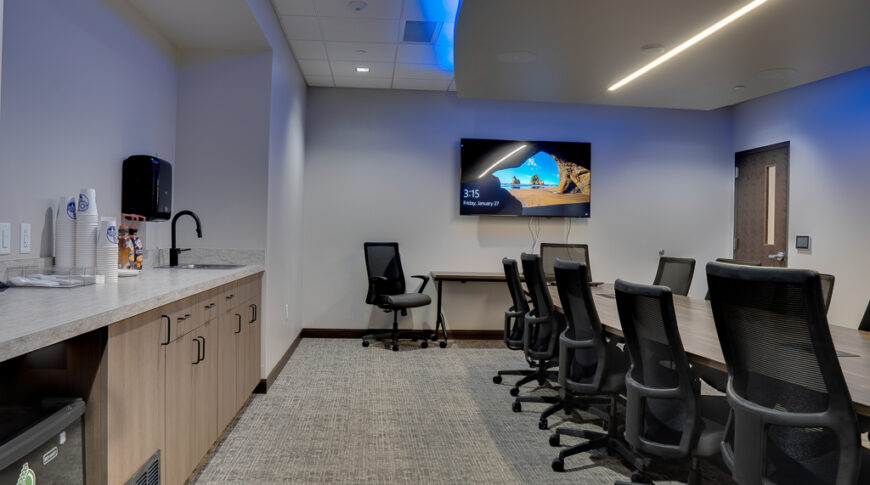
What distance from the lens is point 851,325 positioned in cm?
462

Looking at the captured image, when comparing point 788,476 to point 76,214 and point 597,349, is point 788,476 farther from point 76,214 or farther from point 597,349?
point 76,214

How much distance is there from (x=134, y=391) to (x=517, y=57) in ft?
10.9

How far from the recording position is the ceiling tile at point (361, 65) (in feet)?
16.0

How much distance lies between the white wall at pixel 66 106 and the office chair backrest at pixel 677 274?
3.95 m

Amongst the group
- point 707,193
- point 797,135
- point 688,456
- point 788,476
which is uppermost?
point 797,135

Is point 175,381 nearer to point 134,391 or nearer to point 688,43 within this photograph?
point 134,391

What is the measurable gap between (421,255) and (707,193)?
11.3 ft

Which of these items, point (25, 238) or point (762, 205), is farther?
point (762, 205)

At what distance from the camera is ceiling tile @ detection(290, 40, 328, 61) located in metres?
4.40

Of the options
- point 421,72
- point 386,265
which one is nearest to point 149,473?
point 386,265

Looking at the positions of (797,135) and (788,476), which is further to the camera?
(797,135)

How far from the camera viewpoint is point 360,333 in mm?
5746

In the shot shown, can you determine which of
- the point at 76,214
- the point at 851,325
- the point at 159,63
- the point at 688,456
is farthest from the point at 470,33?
the point at 851,325

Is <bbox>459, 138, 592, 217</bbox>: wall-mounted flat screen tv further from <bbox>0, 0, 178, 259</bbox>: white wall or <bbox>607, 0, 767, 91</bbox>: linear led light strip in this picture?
<bbox>0, 0, 178, 259</bbox>: white wall
